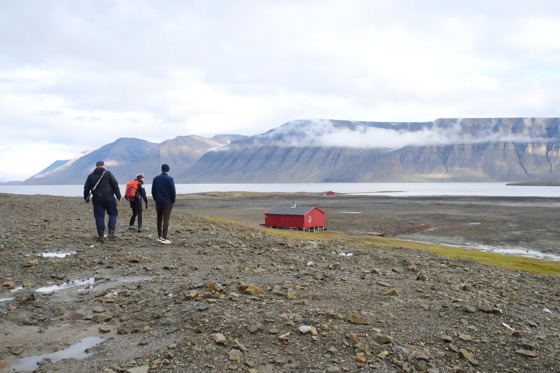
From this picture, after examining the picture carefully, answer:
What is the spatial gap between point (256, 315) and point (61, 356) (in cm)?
340

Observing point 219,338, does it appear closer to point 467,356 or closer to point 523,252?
point 467,356

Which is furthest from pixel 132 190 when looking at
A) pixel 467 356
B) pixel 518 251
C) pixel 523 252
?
pixel 518 251

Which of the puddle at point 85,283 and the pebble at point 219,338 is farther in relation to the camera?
the puddle at point 85,283

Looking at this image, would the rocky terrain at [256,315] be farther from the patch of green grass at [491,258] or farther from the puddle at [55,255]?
the patch of green grass at [491,258]

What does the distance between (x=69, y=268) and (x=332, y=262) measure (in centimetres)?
845

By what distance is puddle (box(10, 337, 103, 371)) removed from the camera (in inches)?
273

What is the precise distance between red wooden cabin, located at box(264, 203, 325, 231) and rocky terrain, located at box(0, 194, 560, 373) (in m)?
45.1

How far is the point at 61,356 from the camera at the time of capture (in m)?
7.27

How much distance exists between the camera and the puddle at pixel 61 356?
6.94 m

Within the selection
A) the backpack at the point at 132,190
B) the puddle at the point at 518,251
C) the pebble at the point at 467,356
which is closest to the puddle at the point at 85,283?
the pebble at the point at 467,356

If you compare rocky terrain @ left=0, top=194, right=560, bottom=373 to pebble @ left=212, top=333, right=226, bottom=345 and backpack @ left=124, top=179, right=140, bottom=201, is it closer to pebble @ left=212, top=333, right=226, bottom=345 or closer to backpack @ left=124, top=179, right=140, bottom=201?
pebble @ left=212, top=333, right=226, bottom=345

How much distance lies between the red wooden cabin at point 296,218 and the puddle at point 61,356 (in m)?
52.8

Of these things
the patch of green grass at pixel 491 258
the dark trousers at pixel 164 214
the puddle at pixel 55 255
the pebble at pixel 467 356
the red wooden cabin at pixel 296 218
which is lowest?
the patch of green grass at pixel 491 258

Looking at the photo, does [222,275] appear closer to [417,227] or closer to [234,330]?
[234,330]
